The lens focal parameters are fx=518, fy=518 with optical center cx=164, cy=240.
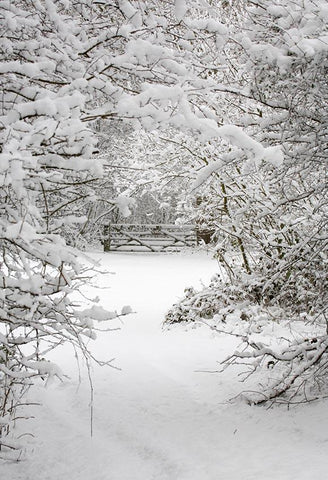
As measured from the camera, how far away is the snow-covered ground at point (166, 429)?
392 centimetres

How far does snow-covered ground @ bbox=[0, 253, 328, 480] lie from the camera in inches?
154

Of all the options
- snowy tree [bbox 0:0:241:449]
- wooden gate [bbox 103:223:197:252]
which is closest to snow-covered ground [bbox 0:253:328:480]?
snowy tree [bbox 0:0:241:449]

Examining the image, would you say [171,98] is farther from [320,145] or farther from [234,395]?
[234,395]

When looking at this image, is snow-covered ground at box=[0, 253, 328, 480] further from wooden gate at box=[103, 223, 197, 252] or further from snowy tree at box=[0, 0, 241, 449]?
wooden gate at box=[103, 223, 197, 252]

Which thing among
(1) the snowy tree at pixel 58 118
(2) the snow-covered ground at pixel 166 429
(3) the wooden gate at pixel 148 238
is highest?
(1) the snowy tree at pixel 58 118

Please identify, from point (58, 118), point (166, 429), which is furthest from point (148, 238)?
point (58, 118)

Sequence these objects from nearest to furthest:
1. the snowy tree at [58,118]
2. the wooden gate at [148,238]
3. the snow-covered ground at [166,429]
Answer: the snowy tree at [58,118] → the snow-covered ground at [166,429] → the wooden gate at [148,238]

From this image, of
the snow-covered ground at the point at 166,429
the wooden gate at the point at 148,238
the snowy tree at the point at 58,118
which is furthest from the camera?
the wooden gate at the point at 148,238

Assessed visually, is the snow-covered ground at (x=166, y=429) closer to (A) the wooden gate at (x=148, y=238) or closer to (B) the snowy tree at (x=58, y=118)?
(B) the snowy tree at (x=58, y=118)

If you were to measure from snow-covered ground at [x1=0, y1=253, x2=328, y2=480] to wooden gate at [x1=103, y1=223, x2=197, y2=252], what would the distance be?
15.1 m

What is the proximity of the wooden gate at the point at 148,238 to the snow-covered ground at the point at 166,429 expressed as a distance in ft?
49.4

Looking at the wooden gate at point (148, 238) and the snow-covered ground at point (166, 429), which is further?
the wooden gate at point (148, 238)

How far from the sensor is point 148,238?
915 inches

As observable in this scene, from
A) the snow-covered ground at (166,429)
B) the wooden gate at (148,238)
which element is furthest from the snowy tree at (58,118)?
the wooden gate at (148,238)
